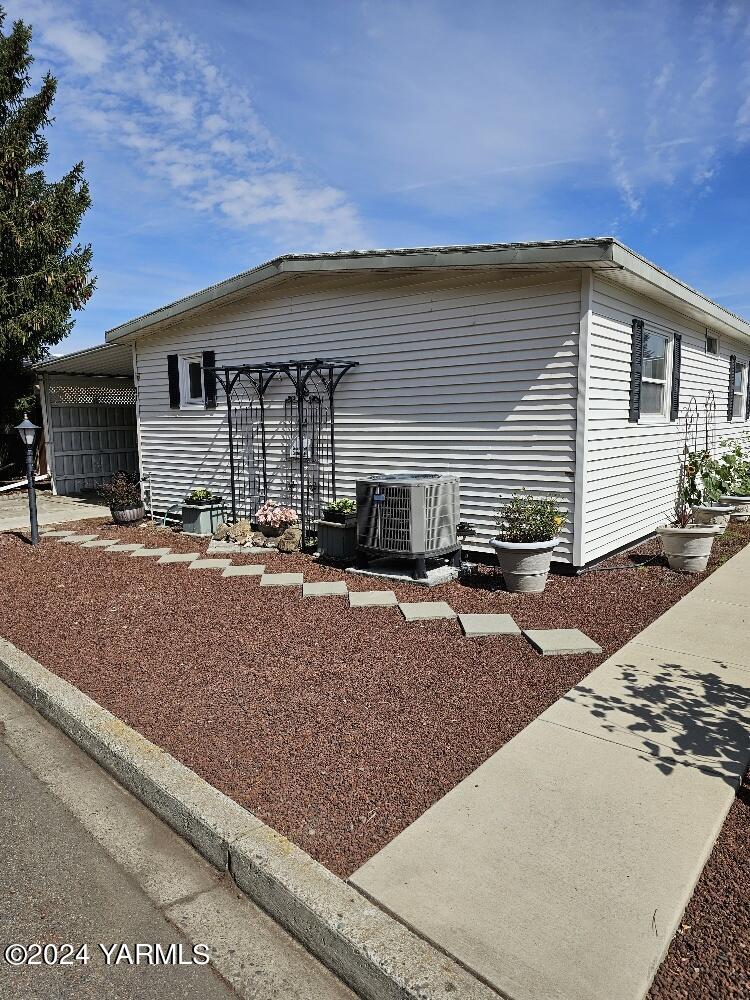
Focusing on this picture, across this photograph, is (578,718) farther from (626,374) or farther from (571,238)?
(626,374)

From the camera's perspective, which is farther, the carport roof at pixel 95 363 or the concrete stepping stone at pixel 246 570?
the carport roof at pixel 95 363

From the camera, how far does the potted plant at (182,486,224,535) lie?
9039 mm

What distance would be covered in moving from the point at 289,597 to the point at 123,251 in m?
15.1

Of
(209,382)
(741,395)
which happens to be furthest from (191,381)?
(741,395)

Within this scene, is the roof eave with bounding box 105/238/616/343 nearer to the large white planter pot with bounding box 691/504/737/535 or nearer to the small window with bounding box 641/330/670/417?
Result: the small window with bounding box 641/330/670/417

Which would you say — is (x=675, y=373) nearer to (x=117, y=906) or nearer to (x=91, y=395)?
(x=117, y=906)

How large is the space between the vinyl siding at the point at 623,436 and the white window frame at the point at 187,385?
608cm

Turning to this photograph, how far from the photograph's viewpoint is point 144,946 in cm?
194

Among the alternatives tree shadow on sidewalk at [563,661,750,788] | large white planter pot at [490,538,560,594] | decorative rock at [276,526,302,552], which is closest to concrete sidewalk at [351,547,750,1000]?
tree shadow on sidewalk at [563,661,750,788]

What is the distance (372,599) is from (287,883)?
353 centimetres

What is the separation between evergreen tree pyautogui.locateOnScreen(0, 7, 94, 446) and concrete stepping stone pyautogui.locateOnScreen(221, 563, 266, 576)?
36.7 feet

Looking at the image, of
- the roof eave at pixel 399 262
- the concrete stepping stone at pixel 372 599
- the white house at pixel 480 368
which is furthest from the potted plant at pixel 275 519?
the roof eave at pixel 399 262

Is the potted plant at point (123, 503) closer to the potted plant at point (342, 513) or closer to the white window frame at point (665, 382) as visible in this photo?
the potted plant at point (342, 513)

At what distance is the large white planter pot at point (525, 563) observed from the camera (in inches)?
215
